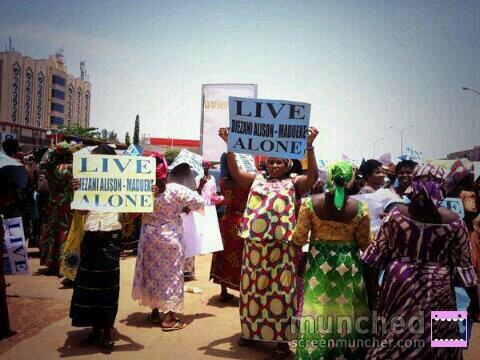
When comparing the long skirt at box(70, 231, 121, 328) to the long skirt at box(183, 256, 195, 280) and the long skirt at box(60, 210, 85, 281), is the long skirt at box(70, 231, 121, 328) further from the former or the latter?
the long skirt at box(183, 256, 195, 280)

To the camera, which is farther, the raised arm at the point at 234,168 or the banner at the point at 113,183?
the raised arm at the point at 234,168

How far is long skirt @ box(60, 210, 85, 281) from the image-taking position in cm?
621

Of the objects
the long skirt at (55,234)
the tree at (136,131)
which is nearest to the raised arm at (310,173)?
the long skirt at (55,234)

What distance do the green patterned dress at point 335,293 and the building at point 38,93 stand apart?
6033 cm

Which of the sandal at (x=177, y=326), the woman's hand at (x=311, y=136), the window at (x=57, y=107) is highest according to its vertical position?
the window at (x=57, y=107)

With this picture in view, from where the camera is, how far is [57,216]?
24.3 feet

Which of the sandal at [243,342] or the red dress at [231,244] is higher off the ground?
the red dress at [231,244]

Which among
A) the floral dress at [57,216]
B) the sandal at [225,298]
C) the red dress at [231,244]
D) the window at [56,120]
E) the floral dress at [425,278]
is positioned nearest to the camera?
the floral dress at [425,278]

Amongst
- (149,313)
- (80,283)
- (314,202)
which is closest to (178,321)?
(149,313)

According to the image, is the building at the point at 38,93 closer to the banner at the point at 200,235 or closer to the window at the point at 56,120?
the window at the point at 56,120

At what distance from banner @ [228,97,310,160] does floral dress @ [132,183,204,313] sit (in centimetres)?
103

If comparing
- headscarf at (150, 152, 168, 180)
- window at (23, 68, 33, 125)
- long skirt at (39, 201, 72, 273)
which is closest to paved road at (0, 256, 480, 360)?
long skirt at (39, 201, 72, 273)

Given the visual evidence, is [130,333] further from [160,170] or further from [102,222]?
[160,170]

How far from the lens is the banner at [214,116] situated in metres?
12.2
